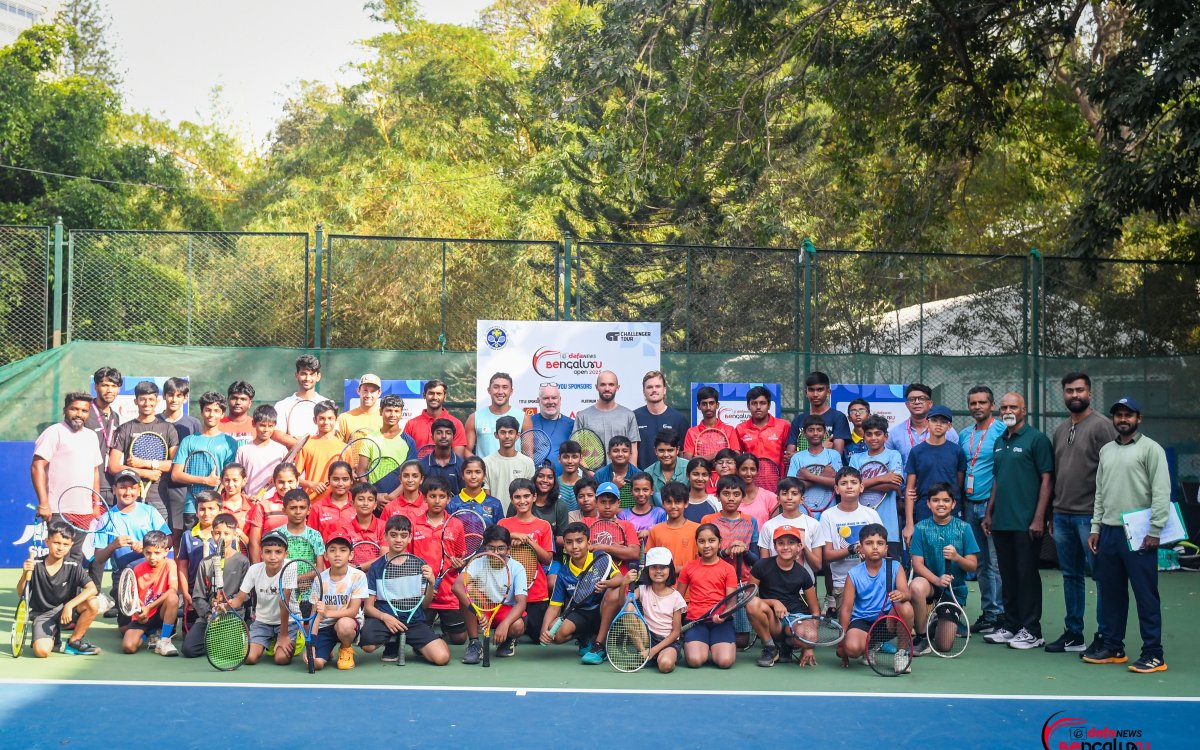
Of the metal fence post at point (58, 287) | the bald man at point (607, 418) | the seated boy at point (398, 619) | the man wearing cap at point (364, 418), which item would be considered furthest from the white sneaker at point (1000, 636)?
the metal fence post at point (58, 287)

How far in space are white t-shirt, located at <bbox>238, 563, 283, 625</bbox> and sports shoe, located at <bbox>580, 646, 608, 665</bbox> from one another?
2190 mm

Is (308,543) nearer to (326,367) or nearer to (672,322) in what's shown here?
(326,367)

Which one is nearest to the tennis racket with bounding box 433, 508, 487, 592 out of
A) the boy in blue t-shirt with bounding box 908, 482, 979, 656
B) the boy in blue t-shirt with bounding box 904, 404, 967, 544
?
the boy in blue t-shirt with bounding box 908, 482, 979, 656

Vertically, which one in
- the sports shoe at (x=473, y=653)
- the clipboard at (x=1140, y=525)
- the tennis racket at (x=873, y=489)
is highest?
the tennis racket at (x=873, y=489)

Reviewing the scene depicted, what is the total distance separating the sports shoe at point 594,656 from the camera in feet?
27.8

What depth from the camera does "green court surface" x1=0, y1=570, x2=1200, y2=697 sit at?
7.73 meters

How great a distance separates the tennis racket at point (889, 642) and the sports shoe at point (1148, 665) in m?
1.52

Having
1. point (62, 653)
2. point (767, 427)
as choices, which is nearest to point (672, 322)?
point (767, 427)

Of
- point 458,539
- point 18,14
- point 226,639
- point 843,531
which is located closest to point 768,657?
point 843,531

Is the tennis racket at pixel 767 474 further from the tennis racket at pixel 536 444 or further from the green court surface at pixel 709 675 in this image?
the tennis racket at pixel 536 444

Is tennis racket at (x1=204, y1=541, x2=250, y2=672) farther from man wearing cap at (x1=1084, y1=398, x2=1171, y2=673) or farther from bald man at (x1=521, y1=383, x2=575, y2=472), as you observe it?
man wearing cap at (x1=1084, y1=398, x2=1171, y2=673)

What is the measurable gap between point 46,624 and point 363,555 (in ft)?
7.44

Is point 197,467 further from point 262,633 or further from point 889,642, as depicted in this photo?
point 889,642

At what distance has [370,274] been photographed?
22.2 metres
